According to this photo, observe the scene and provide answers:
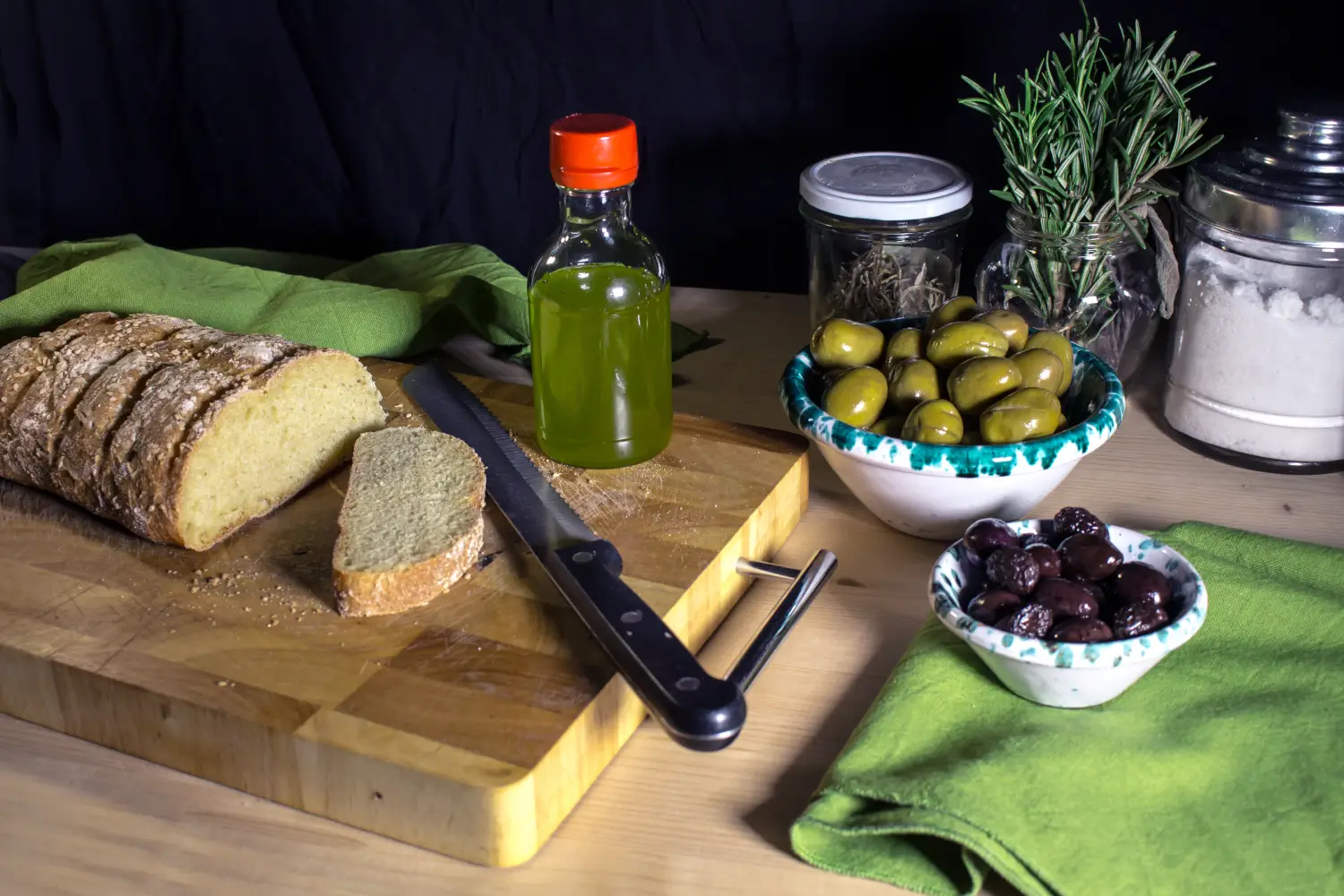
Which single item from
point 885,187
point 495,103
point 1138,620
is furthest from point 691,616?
point 495,103

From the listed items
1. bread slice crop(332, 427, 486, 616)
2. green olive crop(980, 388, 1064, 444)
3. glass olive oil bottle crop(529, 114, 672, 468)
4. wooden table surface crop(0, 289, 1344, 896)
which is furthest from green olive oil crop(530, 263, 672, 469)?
green olive crop(980, 388, 1064, 444)

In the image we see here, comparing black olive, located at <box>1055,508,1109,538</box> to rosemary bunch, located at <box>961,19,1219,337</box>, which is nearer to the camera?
black olive, located at <box>1055,508,1109,538</box>

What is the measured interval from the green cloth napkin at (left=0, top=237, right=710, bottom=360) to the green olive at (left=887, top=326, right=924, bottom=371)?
477mm

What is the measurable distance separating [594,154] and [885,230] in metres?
0.42

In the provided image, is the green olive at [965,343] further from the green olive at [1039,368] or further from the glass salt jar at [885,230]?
the glass salt jar at [885,230]

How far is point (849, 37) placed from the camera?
62.4 inches

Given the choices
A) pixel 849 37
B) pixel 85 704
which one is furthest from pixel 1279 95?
pixel 85 704

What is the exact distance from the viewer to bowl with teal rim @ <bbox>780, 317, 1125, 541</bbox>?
105 cm

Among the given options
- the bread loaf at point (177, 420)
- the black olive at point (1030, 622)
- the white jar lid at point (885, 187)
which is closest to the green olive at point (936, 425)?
the black olive at point (1030, 622)

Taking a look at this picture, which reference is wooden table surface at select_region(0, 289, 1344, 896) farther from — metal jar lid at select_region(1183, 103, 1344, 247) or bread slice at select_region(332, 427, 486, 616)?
metal jar lid at select_region(1183, 103, 1344, 247)

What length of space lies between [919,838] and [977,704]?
0.42 feet

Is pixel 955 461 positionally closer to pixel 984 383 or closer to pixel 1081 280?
pixel 984 383

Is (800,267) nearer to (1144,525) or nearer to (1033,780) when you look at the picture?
(1144,525)

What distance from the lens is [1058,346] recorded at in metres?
1.15
